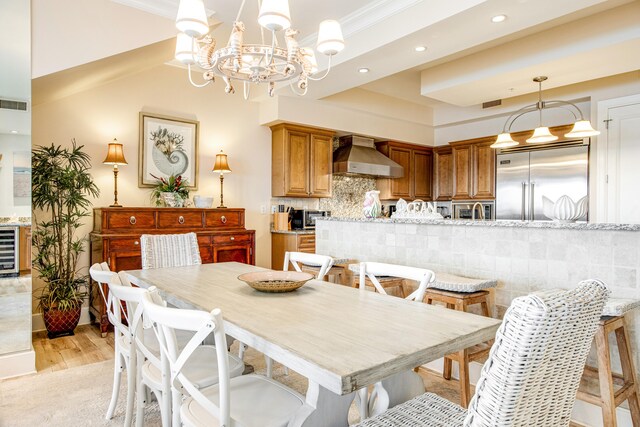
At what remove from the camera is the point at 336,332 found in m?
1.32

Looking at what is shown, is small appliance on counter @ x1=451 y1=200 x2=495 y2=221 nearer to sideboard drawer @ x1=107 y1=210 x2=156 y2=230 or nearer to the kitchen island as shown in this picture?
the kitchen island

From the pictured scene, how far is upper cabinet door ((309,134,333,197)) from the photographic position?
210 inches

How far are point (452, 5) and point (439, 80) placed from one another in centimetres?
174

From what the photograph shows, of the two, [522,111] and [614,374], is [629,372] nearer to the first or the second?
[614,374]

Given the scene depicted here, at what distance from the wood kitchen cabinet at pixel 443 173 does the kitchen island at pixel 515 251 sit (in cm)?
348

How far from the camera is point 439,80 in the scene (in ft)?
14.5

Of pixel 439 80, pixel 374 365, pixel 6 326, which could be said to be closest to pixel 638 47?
pixel 439 80

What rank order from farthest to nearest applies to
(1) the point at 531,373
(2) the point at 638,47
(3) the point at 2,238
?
(2) the point at 638,47 → (3) the point at 2,238 → (1) the point at 531,373

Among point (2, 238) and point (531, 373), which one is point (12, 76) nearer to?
point (2, 238)

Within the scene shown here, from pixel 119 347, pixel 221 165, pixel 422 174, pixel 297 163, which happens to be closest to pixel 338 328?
pixel 119 347

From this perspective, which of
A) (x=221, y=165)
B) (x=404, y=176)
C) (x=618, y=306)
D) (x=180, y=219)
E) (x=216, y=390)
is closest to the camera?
(x=216, y=390)

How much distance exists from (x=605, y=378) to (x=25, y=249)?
11.6ft

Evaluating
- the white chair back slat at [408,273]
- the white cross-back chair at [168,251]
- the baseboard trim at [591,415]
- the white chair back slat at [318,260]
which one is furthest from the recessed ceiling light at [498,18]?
the white cross-back chair at [168,251]

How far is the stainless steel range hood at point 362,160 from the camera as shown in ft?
18.1
